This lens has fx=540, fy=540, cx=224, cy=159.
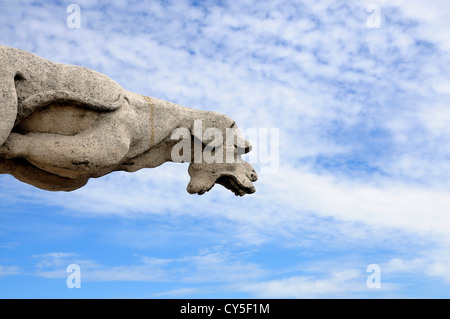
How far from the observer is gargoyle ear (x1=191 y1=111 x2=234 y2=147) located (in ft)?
20.6

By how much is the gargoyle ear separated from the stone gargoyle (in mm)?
12

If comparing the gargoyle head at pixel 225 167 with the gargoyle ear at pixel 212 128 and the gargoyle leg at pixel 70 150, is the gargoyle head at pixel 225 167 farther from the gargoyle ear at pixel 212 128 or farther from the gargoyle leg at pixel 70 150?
the gargoyle leg at pixel 70 150

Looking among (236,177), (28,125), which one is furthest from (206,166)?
(28,125)

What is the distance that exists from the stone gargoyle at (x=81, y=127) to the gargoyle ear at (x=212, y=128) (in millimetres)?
12

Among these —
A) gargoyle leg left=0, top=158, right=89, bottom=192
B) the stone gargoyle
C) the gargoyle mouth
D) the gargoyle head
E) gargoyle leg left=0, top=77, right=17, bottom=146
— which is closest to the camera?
gargoyle leg left=0, top=77, right=17, bottom=146

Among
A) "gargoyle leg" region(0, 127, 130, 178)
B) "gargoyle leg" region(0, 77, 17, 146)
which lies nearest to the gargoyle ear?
"gargoyle leg" region(0, 127, 130, 178)

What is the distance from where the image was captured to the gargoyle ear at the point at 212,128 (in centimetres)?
627

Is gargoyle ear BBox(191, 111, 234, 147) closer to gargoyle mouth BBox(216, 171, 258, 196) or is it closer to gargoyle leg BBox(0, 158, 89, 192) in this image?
gargoyle mouth BBox(216, 171, 258, 196)

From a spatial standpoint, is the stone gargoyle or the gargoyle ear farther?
the gargoyle ear

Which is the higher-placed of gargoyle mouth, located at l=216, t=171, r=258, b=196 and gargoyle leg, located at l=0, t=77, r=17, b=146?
gargoyle leg, located at l=0, t=77, r=17, b=146

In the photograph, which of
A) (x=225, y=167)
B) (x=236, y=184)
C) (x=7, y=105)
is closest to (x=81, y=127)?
(x=7, y=105)

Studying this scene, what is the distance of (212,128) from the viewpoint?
637 centimetres

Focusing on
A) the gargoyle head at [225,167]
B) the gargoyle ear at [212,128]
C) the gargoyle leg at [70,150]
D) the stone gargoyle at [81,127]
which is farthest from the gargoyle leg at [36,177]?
the gargoyle ear at [212,128]
